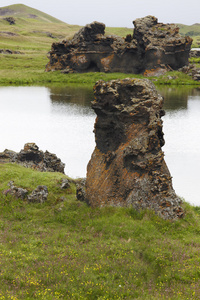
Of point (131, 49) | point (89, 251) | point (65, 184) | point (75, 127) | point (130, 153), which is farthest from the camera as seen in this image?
point (131, 49)

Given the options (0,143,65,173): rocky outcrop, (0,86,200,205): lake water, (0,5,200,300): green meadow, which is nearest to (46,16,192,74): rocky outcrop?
(0,86,200,205): lake water

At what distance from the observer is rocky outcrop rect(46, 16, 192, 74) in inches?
3775

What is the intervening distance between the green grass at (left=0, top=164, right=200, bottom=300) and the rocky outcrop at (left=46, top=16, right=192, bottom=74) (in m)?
82.9

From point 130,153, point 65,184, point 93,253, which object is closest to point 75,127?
point 65,184

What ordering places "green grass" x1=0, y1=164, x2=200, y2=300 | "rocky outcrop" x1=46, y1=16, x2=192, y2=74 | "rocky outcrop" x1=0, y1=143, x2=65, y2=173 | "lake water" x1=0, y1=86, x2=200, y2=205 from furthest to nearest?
"rocky outcrop" x1=46, y1=16, x2=192, y2=74
"lake water" x1=0, y1=86, x2=200, y2=205
"rocky outcrop" x1=0, y1=143, x2=65, y2=173
"green grass" x1=0, y1=164, x2=200, y2=300

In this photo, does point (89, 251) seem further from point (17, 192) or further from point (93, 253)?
point (17, 192)

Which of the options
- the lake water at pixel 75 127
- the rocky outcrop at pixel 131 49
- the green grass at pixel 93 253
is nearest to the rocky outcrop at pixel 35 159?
the lake water at pixel 75 127

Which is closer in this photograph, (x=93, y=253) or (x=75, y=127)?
(x=93, y=253)

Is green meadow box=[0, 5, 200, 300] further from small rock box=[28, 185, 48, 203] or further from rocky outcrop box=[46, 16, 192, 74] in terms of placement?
rocky outcrop box=[46, 16, 192, 74]

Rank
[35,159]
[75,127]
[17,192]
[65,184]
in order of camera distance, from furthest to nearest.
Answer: [75,127] < [35,159] < [65,184] < [17,192]

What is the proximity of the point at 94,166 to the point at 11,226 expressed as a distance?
703 cm

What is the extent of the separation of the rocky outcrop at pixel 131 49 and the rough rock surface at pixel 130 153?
7717 cm

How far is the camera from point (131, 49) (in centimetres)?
9894

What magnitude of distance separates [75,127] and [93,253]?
119 feet
